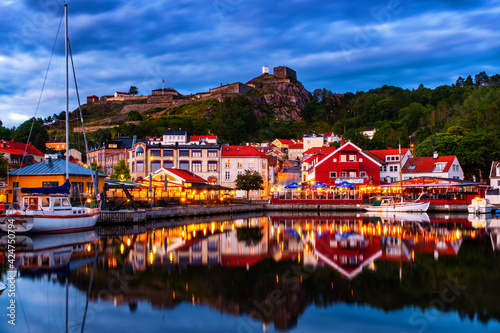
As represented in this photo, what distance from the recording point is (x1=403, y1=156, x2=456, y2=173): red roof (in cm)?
6612

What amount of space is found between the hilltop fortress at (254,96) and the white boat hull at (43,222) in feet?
436

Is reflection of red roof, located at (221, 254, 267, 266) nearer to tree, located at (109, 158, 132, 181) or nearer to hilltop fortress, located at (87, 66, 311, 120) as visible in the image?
tree, located at (109, 158, 132, 181)

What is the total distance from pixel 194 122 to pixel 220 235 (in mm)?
98063

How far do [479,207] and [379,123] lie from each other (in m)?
89.0

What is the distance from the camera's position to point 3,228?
2984 centimetres

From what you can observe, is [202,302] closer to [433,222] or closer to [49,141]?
[433,222]

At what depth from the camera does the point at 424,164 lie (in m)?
68.5

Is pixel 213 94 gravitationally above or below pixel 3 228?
above

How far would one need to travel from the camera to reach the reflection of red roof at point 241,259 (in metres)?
21.6

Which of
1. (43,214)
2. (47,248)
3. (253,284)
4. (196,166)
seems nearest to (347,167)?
(196,166)

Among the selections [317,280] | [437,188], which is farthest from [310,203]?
[317,280]

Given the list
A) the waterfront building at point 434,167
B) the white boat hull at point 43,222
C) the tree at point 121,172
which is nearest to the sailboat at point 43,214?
the white boat hull at point 43,222

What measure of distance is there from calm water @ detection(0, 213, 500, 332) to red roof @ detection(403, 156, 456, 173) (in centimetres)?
3761

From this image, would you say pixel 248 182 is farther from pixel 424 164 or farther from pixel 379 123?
pixel 379 123
